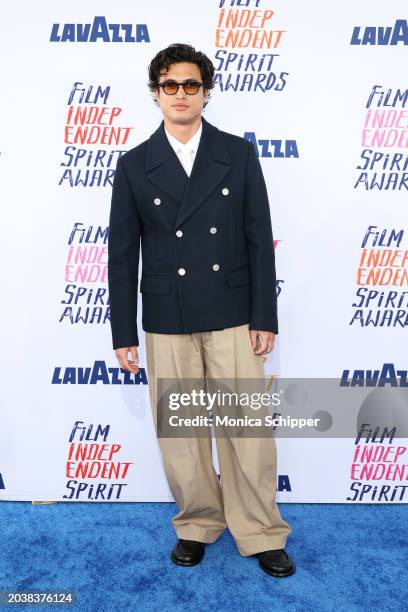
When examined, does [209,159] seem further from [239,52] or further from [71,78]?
A: [71,78]

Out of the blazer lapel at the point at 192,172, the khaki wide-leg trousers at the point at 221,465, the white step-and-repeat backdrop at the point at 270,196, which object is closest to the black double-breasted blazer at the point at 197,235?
the blazer lapel at the point at 192,172

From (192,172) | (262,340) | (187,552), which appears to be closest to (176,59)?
(192,172)

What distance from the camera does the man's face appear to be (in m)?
2.29

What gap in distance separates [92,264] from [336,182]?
1.37m

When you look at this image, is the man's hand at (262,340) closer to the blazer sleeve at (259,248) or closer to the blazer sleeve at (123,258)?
the blazer sleeve at (259,248)

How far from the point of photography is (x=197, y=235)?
7.68 ft

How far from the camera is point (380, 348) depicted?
9.97 ft

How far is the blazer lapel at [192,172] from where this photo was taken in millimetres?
2301

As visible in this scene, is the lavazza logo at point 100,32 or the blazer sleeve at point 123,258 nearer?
the blazer sleeve at point 123,258

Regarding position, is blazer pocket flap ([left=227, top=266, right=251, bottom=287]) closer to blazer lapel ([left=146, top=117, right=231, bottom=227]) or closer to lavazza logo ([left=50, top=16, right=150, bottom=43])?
blazer lapel ([left=146, top=117, right=231, bottom=227])

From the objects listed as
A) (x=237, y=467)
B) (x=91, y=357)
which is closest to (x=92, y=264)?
(x=91, y=357)

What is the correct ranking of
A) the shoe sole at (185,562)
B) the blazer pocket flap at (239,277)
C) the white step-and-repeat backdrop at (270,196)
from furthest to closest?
the white step-and-repeat backdrop at (270,196)
the shoe sole at (185,562)
the blazer pocket flap at (239,277)

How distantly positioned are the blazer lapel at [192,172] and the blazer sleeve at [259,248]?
134 mm

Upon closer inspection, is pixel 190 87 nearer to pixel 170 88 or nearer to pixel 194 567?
pixel 170 88
